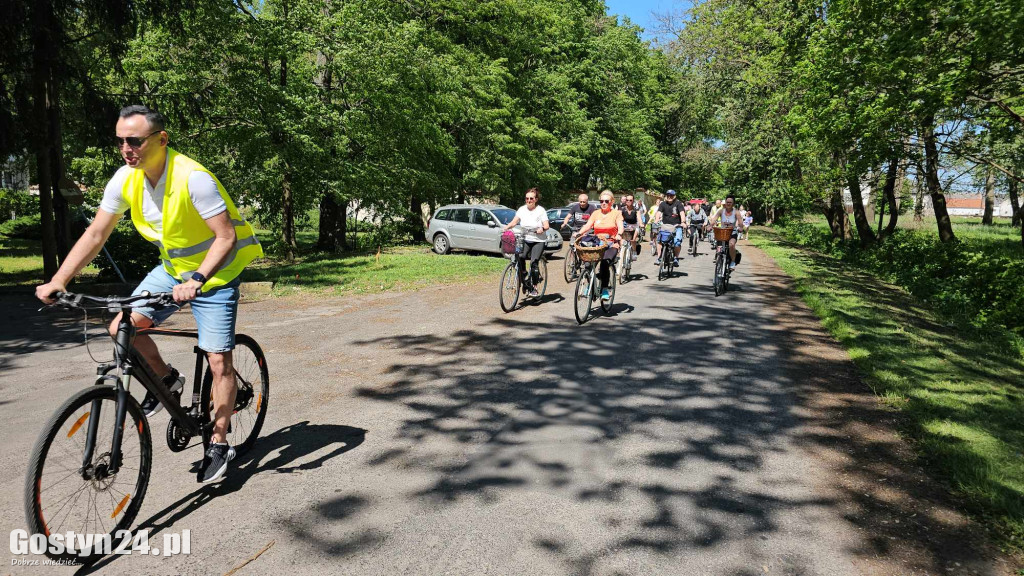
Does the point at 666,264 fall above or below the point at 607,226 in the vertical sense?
below

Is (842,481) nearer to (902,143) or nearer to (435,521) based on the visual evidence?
(435,521)

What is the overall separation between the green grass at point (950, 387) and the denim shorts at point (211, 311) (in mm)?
4439

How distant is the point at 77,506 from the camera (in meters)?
2.89

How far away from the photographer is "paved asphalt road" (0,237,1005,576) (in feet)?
10.1

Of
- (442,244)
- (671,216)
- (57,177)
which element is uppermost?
(57,177)

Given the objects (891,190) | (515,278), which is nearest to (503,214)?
(515,278)

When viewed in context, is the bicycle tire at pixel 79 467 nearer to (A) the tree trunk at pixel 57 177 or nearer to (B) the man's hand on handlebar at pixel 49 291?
(B) the man's hand on handlebar at pixel 49 291

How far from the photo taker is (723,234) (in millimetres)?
12398

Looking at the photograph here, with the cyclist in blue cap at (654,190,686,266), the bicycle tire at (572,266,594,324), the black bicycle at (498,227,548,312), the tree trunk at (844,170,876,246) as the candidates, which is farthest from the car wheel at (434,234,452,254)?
the tree trunk at (844,170,876,246)

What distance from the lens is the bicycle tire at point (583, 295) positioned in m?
8.97

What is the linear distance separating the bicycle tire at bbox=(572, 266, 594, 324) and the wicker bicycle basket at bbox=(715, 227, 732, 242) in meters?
4.08

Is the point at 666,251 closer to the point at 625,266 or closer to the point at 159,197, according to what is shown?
the point at 625,266

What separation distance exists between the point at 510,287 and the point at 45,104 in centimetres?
1191

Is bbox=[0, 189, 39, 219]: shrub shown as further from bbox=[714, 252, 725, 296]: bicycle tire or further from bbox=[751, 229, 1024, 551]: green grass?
bbox=[751, 229, 1024, 551]: green grass
